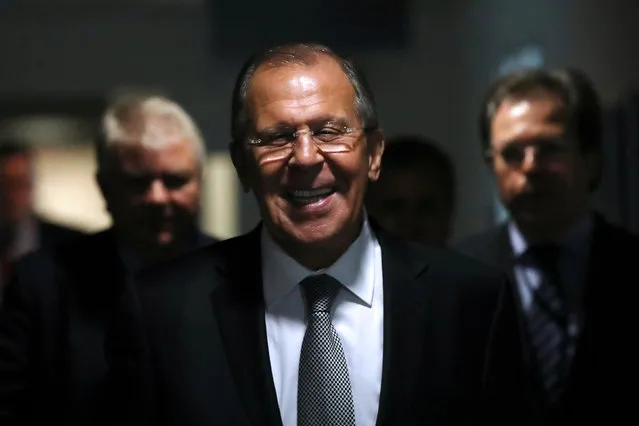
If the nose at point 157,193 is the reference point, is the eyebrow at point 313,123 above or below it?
above

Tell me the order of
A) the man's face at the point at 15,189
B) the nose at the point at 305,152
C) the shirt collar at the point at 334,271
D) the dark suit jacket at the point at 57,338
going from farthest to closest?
the man's face at the point at 15,189
the dark suit jacket at the point at 57,338
the shirt collar at the point at 334,271
the nose at the point at 305,152

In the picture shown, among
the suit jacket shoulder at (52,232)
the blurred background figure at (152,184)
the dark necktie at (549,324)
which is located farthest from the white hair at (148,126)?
the dark necktie at (549,324)

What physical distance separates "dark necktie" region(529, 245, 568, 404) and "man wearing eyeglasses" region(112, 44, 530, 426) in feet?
0.91

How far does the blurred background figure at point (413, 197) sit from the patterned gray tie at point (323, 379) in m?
0.46

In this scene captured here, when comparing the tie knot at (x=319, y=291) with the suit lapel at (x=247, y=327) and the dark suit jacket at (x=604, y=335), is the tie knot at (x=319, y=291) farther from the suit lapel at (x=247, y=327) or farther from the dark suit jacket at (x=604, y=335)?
the dark suit jacket at (x=604, y=335)

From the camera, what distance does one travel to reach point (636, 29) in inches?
107

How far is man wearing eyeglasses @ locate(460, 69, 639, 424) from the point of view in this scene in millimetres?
2078

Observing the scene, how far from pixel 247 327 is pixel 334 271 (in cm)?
17

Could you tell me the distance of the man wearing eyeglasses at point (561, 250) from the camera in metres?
2.08

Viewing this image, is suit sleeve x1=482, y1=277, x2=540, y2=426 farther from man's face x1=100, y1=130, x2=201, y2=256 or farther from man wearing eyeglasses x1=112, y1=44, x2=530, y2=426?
man's face x1=100, y1=130, x2=201, y2=256

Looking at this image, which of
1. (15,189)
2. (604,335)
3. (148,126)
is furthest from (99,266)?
(15,189)

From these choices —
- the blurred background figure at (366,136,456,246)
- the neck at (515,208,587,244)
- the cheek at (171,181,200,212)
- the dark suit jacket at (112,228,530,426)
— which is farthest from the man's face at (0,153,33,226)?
the neck at (515,208,587,244)

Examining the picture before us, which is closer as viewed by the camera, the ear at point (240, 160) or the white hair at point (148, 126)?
the ear at point (240, 160)

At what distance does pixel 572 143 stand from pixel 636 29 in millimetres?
668
